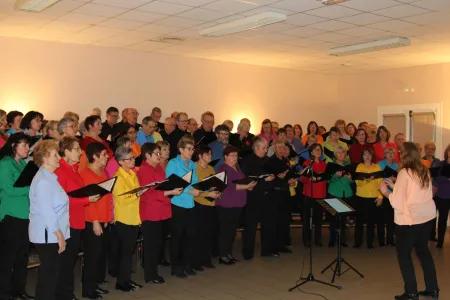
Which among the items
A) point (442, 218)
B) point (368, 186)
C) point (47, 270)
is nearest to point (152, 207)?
point (47, 270)

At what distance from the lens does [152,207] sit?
5.48 metres

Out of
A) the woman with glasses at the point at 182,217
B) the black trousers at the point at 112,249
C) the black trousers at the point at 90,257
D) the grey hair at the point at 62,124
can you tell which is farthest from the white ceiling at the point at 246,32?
the black trousers at the point at 90,257

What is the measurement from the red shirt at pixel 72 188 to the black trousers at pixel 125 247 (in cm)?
64

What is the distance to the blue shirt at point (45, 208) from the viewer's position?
4.02m

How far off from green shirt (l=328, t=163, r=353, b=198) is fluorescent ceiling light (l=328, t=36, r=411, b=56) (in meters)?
2.80

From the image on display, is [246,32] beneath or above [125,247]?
above

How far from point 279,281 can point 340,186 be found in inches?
94.3

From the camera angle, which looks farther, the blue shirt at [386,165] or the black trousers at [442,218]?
the black trousers at [442,218]

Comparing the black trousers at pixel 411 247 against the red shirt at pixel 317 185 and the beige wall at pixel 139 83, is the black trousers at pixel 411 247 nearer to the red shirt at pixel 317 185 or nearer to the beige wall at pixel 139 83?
the red shirt at pixel 317 185

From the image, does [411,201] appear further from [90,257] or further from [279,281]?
[90,257]

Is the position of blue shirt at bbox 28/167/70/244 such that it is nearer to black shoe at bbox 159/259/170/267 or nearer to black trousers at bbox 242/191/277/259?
black shoe at bbox 159/259/170/267

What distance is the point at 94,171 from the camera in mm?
5016

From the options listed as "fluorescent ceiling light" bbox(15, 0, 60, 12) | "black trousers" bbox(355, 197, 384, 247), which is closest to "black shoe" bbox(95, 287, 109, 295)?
"fluorescent ceiling light" bbox(15, 0, 60, 12)

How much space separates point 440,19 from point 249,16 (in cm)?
292
